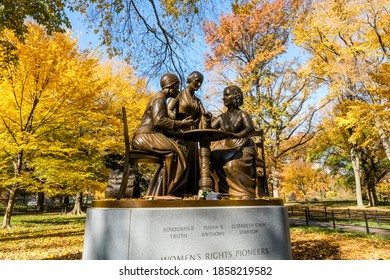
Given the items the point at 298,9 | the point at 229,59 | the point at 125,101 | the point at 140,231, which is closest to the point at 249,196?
the point at 140,231

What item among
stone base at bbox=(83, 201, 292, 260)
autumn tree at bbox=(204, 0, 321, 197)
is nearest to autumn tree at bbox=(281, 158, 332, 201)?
autumn tree at bbox=(204, 0, 321, 197)

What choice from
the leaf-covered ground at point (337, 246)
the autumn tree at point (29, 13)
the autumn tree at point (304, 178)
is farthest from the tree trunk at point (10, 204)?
the autumn tree at point (304, 178)

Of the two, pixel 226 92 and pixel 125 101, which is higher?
pixel 125 101

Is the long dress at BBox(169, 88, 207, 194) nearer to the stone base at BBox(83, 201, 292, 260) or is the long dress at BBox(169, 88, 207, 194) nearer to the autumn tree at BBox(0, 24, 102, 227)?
the stone base at BBox(83, 201, 292, 260)

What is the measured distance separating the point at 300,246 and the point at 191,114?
18.4 ft

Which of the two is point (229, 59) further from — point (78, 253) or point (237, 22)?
point (78, 253)

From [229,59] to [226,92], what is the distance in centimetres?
1300

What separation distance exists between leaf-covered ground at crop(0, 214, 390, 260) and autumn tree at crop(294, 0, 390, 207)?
6217mm

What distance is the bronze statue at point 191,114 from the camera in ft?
16.6

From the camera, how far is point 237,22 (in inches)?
668

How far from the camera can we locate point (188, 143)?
17.1ft

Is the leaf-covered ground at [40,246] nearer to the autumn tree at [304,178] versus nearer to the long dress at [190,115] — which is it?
the long dress at [190,115]

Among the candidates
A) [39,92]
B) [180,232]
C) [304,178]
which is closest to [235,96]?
[180,232]

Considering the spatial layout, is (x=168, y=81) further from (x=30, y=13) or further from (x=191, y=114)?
(x=30, y=13)
